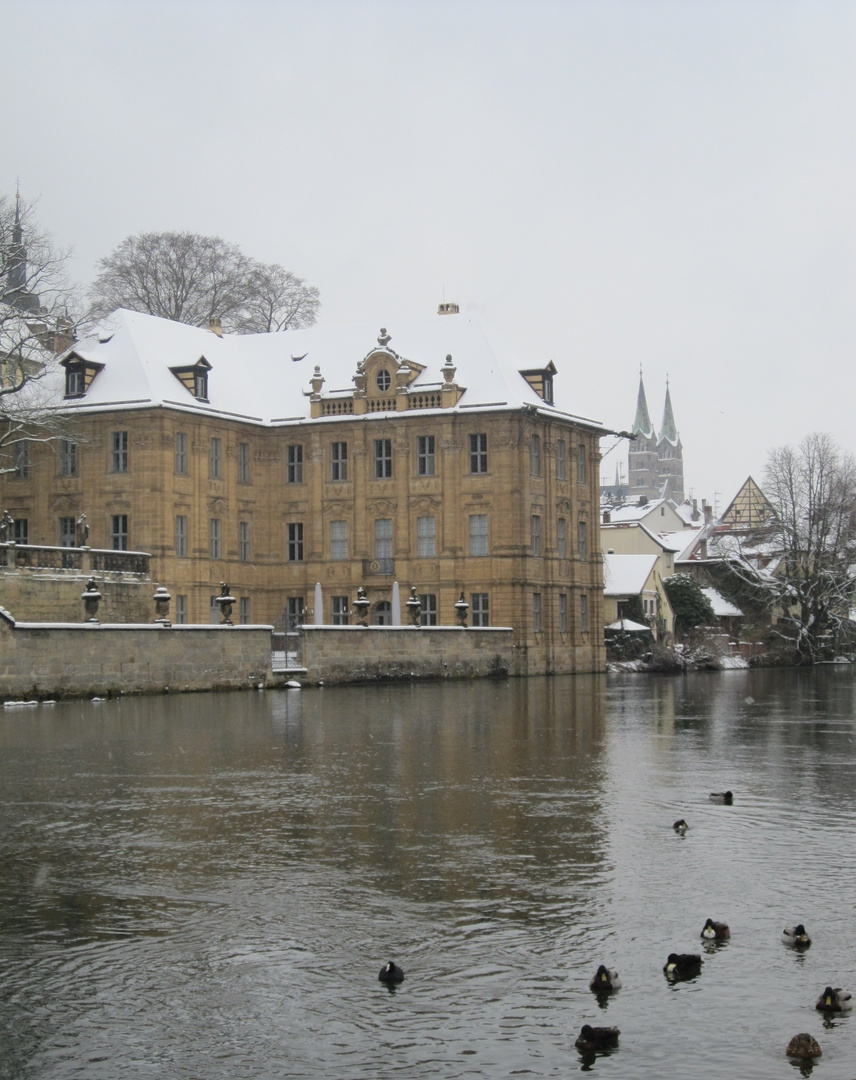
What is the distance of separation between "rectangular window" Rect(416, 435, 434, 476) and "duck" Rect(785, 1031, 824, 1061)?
5620 cm

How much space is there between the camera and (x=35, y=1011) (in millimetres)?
8750

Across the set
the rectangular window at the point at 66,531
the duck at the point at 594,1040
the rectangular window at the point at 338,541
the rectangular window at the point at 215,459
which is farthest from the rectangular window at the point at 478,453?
the duck at the point at 594,1040

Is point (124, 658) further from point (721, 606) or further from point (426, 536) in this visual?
point (721, 606)

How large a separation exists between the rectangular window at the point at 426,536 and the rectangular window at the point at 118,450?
500 inches

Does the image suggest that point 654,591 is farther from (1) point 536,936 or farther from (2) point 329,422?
(1) point 536,936

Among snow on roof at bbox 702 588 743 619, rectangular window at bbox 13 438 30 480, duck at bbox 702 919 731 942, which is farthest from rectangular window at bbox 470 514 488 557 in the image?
duck at bbox 702 919 731 942

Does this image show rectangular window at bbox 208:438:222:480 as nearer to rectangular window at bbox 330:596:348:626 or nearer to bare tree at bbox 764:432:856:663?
rectangular window at bbox 330:596:348:626

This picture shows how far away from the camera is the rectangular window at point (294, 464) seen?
66312 mm

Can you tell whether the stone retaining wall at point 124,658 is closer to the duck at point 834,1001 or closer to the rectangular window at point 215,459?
the rectangular window at point 215,459

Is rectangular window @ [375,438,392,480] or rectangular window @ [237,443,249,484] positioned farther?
rectangular window @ [237,443,249,484]

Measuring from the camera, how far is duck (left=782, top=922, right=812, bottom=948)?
996cm

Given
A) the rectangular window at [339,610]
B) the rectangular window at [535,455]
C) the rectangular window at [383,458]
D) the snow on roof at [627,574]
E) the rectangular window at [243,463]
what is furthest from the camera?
the snow on roof at [627,574]

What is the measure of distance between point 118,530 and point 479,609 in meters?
15.2

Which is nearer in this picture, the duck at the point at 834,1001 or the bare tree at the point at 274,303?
the duck at the point at 834,1001
